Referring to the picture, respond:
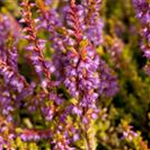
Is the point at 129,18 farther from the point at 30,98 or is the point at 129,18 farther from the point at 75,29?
the point at 75,29

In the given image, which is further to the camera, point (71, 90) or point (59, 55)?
point (59, 55)

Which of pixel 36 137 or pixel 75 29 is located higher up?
pixel 75 29

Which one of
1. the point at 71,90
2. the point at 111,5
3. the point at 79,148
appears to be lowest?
the point at 79,148

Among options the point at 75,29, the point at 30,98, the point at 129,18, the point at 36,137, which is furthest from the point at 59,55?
the point at 129,18

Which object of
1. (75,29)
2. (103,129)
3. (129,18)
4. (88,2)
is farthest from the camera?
(129,18)

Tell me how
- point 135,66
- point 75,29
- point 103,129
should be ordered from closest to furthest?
point 75,29, point 103,129, point 135,66

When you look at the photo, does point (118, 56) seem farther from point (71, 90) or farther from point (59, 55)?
point (71, 90)
